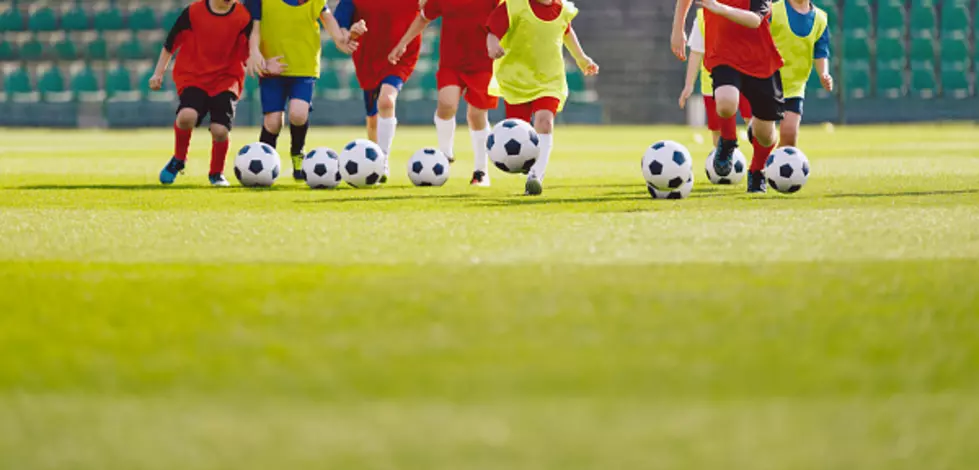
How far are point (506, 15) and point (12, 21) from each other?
1044 inches

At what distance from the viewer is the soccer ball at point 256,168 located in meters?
9.63

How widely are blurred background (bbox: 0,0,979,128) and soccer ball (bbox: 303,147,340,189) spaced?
20.8m

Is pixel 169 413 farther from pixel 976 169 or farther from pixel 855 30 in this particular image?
pixel 855 30

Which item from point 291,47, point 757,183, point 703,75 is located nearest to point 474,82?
point 291,47

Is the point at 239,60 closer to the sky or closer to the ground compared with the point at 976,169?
closer to the sky

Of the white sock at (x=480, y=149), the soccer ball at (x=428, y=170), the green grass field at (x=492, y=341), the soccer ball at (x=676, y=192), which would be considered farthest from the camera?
the white sock at (x=480, y=149)

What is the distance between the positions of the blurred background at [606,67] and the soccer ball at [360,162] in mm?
20995

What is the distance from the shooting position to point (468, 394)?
2.78 m

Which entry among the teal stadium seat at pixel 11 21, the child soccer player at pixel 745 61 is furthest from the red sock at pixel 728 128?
the teal stadium seat at pixel 11 21

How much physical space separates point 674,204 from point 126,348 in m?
4.72

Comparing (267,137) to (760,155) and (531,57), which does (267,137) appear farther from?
(760,155)

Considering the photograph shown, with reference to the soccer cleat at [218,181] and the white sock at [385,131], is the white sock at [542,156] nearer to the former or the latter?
the white sock at [385,131]

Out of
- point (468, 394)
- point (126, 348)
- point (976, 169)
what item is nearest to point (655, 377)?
point (468, 394)

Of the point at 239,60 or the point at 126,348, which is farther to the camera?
the point at 239,60
